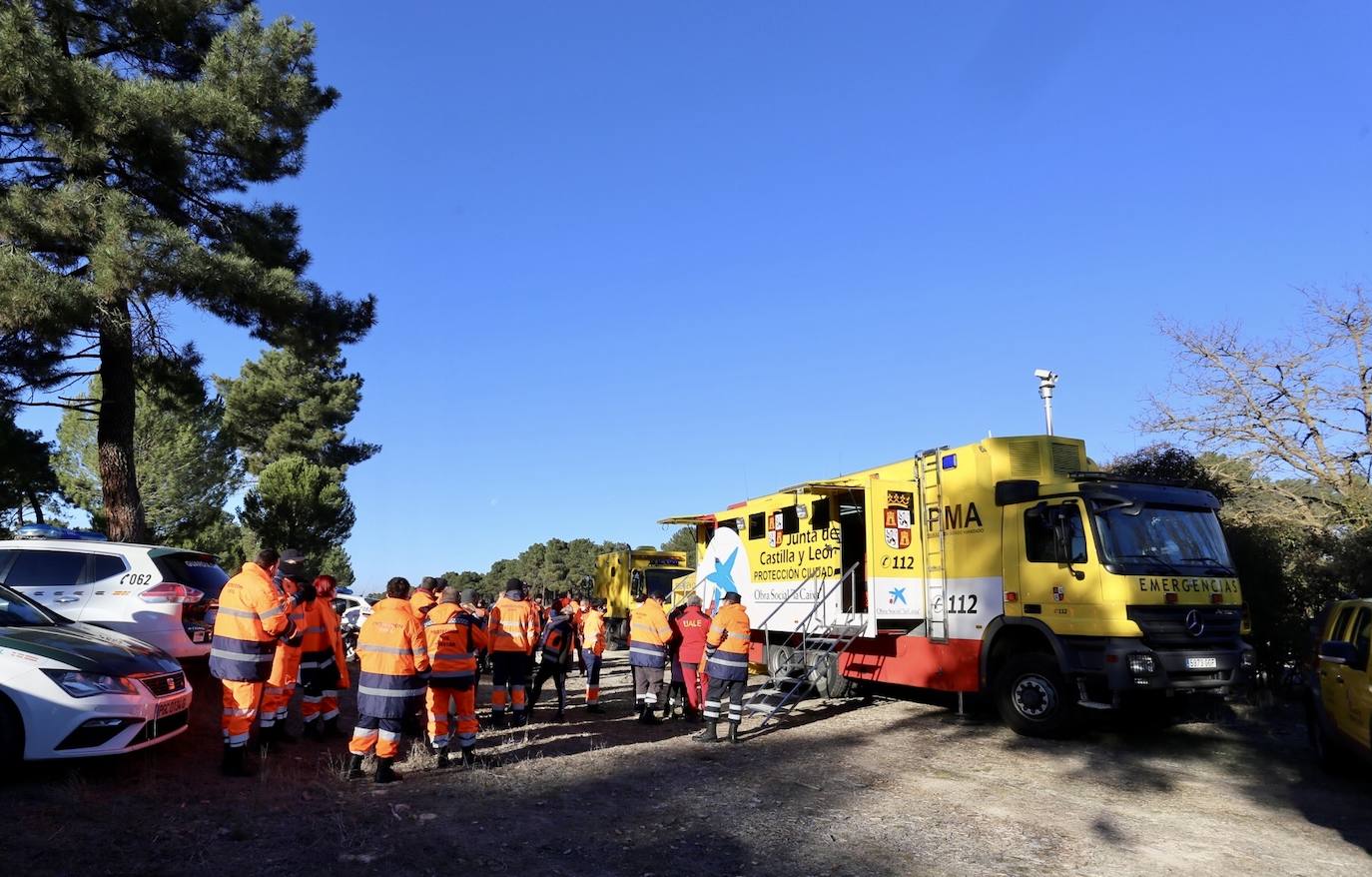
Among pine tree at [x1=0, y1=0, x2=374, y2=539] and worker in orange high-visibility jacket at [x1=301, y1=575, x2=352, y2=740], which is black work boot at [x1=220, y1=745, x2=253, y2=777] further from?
pine tree at [x1=0, y1=0, x2=374, y2=539]

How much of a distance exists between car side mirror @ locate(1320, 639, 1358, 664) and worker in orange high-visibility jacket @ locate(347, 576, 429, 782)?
23.9 feet

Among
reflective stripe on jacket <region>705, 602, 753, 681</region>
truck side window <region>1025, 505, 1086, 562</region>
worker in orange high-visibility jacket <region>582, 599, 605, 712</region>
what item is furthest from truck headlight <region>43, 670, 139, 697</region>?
truck side window <region>1025, 505, 1086, 562</region>

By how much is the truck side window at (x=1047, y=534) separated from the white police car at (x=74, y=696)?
8440mm

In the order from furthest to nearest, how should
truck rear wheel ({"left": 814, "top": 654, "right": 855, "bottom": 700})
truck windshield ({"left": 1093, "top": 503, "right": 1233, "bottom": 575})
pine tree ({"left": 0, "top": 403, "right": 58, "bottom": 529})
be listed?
pine tree ({"left": 0, "top": 403, "right": 58, "bottom": 529}) → truck rear wheel ({"left": 814, "top": 654, "right": 855, "bottom": 700}) → truck windshield ({"left": 1093, "top": 503, "right": 1233, "bottom": 575})

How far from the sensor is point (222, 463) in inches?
1372

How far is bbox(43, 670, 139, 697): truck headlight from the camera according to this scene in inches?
233

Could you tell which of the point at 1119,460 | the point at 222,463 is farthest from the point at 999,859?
A: the point at 222,463

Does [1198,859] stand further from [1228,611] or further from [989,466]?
[989,466]

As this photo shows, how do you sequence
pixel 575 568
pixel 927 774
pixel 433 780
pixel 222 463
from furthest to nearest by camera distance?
pixel 575 568 < pixel 222 463 < pixel 927 774 < pixel 433 780

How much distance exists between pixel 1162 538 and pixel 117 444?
15.1 meters

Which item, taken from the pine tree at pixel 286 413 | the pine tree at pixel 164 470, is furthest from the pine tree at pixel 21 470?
the pine tree at pixel 286 413

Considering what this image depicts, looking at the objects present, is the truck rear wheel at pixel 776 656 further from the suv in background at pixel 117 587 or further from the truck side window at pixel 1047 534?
the suv in background at pixel 117 587

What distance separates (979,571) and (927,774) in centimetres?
310

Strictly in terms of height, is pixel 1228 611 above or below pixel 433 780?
above
